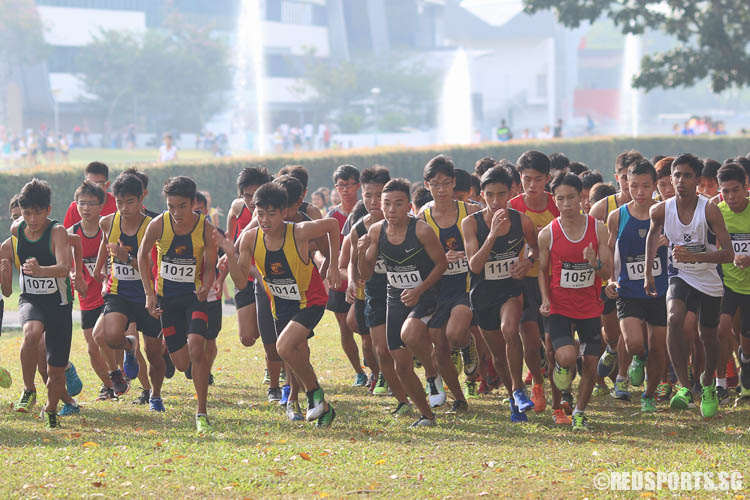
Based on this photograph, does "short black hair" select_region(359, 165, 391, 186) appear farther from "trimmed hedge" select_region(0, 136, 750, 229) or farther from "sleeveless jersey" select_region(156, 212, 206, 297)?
"trimmed hedge" select_region(0, 136, 750, 229)

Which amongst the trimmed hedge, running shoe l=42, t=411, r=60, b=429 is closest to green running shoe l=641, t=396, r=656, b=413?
running shoe l=42, t=411, r=60, b=429

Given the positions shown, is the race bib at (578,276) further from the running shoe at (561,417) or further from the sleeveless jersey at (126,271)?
the sleeveless jersey at (126,271)

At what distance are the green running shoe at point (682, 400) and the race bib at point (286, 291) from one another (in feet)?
10.6

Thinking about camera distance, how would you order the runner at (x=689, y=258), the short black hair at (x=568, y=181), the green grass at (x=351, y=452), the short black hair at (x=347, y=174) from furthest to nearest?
the short black hair at (x=347, y=174) < the runner at (x=689, y=258) < the short black hair at (x=568, y=181) < the green grass at (x=351, y=452)

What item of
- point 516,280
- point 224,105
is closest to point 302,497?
point 516,280

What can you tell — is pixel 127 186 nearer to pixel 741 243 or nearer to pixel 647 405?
pixel 647 405

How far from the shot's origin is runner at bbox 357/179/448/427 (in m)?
8.36

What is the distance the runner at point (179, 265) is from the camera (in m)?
8.75

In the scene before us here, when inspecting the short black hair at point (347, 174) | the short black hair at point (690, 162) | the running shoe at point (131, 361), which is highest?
the short black hair at point (690, 162)

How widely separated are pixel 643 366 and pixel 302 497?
3.97 metres

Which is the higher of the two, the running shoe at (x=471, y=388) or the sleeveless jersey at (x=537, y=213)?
the sleeveless jersey at (x=537, y=213)

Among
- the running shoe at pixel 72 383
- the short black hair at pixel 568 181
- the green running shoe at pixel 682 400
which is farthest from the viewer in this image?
the running shoe at pixel 72 383

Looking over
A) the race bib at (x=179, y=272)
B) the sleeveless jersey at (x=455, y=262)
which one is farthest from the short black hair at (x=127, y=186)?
the sleeveless jersey at (x=455, y=262)

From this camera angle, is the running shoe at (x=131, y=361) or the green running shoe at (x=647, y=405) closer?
the green running shoe at (x=647, y=405)
